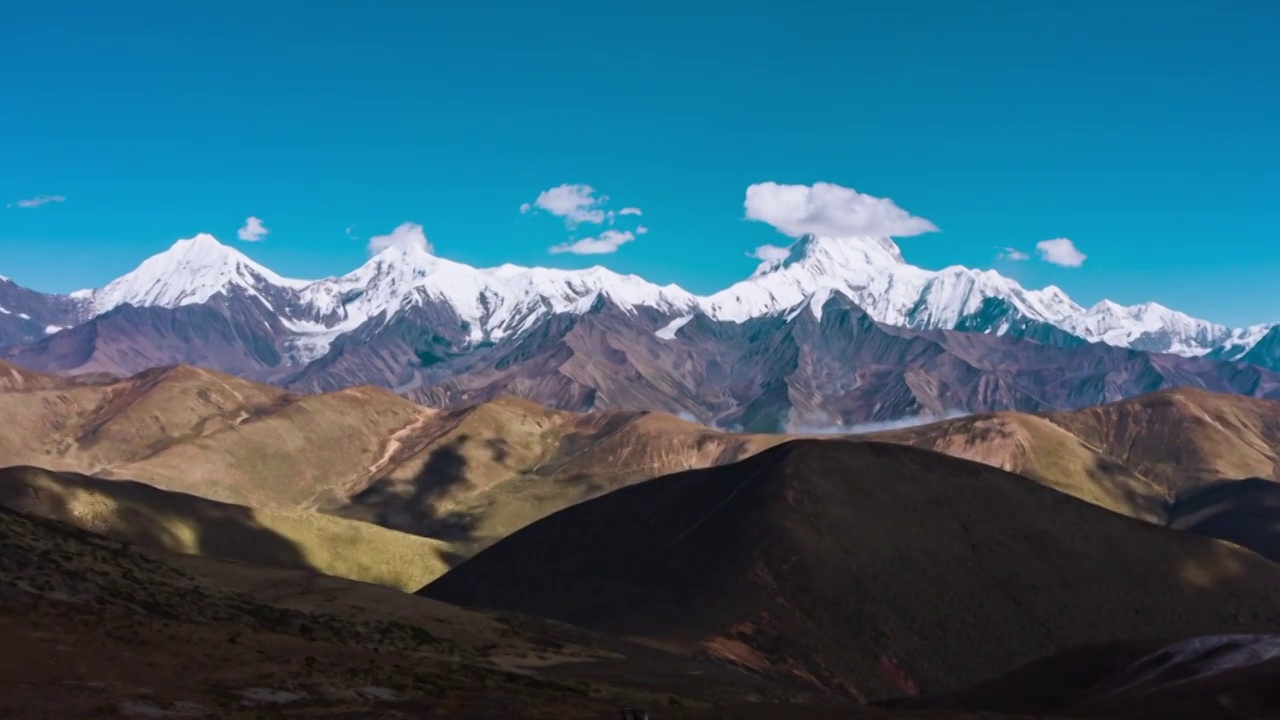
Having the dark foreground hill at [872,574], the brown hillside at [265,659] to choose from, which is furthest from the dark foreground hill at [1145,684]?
the dark foreground hill at [872,574]

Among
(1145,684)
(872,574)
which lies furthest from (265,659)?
(872,574)

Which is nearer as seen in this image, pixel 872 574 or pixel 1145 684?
pixel 1145 684

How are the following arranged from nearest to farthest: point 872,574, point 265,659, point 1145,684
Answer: point 265,659 → point 1145,684 → point 872,574

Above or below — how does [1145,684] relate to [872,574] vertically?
below

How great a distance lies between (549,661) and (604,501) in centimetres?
10557

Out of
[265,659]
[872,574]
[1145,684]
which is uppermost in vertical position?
[872,574]

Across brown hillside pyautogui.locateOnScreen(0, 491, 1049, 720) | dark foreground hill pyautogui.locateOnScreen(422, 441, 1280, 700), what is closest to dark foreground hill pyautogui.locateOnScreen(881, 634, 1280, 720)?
brown hillside pyautogui.locateOnScreen(0, 491, 1049, 720)

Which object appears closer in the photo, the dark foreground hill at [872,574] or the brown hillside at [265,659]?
the brown hillside at [265,659]

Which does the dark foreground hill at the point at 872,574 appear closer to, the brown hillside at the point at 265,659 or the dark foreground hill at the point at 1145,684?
the brown hillside at the point at 265,659

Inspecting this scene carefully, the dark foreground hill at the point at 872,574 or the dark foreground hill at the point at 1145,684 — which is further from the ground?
the dark foreground hill at the point at 872,574

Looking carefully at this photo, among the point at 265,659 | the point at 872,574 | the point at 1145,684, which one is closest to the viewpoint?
the point at 265,659

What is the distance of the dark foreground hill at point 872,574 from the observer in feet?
455

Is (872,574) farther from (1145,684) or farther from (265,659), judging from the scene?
(265,659)

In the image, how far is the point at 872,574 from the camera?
15312 centimetres
